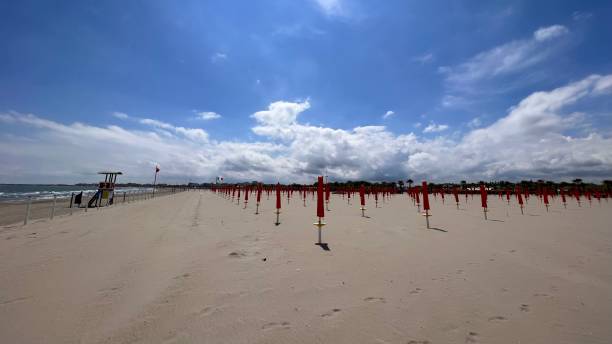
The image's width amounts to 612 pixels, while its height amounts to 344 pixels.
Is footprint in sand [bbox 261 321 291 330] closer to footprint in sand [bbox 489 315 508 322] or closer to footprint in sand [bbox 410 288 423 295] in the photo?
footprint in sand [bbox 410 288 423 295]

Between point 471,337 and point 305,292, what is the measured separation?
2318mm

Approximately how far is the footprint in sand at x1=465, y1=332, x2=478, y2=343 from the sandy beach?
12mm

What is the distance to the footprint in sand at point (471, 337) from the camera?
2783mm

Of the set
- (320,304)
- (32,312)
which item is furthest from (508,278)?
(32,312)

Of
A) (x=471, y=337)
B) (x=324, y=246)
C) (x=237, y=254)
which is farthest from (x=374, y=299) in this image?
(x=237, y=254)

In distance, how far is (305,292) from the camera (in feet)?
13.5

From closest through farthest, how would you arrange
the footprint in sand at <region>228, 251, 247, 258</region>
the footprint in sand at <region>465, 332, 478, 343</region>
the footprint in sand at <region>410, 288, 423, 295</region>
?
the footprint in sand at <region>465, 332, 478, 343</region> → the footprint in sand at <region>410, 288, 423, 295</region> → the footprint in sand at <region>228, 251, 247, 258</region>

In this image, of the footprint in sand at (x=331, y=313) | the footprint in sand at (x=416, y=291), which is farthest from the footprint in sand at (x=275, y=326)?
the footprint in sand at (x=416, y=291)

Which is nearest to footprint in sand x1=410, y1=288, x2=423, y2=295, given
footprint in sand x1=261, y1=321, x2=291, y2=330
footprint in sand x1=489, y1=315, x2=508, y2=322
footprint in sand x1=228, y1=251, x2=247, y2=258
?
footprint in sand x1=489, y1=315, x2=508, y2=322

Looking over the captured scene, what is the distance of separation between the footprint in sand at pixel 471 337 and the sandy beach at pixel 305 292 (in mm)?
12

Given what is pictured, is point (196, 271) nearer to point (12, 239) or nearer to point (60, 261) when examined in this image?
point (60, 261)

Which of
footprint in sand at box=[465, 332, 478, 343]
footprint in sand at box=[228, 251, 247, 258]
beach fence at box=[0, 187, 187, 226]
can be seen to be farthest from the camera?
beach fence at box=[0, 187, 187, 226]

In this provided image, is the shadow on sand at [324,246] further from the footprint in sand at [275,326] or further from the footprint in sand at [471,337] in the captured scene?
the footprint in sand at [471,337]

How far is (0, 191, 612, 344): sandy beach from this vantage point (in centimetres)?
297
